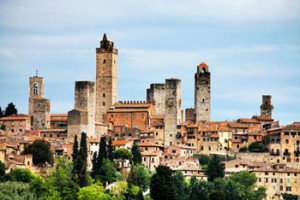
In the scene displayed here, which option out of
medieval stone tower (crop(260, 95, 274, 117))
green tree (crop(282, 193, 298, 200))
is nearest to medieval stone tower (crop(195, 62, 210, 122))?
medieval stone tower (crop(260, 95, 274, 117))

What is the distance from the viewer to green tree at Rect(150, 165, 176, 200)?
8256 centimetres

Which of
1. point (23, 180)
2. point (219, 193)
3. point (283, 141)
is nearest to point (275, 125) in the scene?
point (283, 141)

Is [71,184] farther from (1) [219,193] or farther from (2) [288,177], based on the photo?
(2) [288,177]

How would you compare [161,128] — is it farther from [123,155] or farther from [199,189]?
[199,189]

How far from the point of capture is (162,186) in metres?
82.9

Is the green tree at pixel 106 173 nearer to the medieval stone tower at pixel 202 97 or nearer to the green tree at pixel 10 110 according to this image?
the medieval stone tower at pixel 202 97

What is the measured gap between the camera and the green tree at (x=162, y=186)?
82.6m

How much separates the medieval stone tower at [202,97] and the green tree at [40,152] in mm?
21638

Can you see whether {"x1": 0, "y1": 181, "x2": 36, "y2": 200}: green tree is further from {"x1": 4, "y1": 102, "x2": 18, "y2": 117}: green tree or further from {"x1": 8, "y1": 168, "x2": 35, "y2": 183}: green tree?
{"x1": 4, "y1": 102, "x2": 18, "y2": 117}: green tree

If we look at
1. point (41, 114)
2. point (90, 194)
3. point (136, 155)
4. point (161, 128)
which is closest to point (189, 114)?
point (161, 128)

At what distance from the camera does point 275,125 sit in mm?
113438

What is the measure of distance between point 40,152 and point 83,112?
42.2ft

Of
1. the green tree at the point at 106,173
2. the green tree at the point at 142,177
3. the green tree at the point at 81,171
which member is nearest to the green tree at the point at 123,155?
the green tree at the point at 106,173

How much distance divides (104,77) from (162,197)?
122 feet
